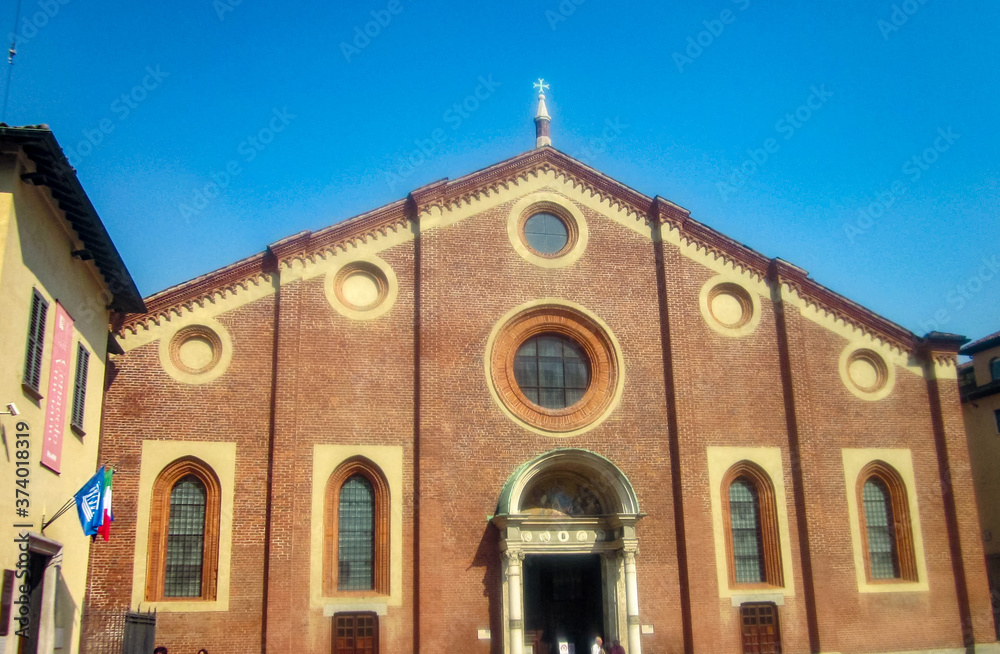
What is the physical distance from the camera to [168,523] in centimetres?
2036

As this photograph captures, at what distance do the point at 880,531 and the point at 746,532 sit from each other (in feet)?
12.0

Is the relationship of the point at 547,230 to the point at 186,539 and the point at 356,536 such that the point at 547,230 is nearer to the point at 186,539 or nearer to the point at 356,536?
the point at 356,536

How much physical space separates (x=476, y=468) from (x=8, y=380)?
10.8 metres

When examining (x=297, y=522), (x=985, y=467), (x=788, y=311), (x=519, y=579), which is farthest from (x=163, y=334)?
(x=985, y=467)

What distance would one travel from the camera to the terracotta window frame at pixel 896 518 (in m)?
23.6

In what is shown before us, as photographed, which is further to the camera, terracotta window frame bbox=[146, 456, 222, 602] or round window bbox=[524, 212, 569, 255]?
round window bbox=[524, 212, 569, 255]

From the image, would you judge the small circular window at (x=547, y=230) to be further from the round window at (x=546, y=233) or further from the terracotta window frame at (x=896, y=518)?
the terracotta window frame at (x=896, y=518)

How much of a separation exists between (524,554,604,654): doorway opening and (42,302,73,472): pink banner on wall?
10.8 metres

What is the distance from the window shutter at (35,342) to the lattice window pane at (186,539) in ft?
21.0

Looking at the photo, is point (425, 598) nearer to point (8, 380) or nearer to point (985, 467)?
point (8, 380)

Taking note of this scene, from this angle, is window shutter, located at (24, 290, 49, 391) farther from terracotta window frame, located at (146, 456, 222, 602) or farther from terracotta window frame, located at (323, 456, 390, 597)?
terracotta window frame, located at (323, 456, 390, 597)

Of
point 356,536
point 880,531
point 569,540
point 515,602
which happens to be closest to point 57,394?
point 356,536

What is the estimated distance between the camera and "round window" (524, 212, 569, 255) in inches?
948

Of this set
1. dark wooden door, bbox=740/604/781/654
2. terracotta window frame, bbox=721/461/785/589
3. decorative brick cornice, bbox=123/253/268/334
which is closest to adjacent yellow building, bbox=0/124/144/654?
decorative brick cornice, bbox=123/253/268/334
